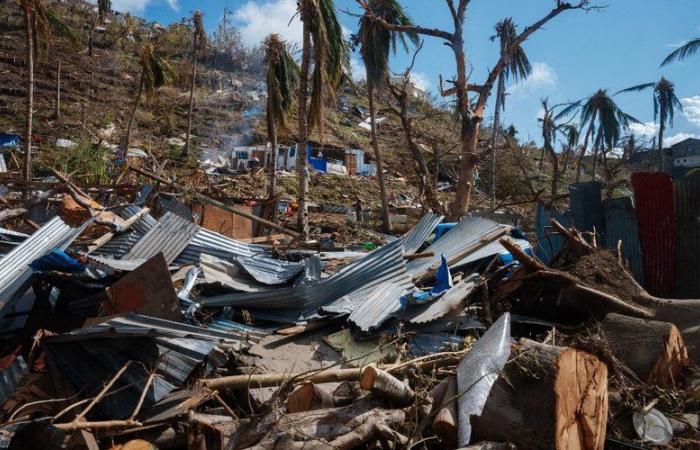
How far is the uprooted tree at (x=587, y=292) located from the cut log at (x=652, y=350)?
15.1 inches

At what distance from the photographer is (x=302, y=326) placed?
4801mm

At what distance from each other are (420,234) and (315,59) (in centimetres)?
676

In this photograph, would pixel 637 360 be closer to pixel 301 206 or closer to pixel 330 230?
pixel 301 206

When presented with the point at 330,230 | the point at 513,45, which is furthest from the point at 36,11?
the point at 513,45

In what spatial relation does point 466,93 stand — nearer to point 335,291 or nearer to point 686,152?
point 335,291

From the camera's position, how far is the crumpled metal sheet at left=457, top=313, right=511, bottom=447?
2852 millimetres

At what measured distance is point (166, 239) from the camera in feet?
20.4

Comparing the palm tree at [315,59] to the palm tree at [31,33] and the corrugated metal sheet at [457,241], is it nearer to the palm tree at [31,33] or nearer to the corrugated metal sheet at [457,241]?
the corrugated metal sheet at [457,241]

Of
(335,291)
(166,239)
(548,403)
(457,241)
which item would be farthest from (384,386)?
(166,239)

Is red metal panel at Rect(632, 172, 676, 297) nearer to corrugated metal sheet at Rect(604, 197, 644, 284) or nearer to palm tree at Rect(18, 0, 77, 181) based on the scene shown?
corrugated metal sheet at Rect(604, 197, 644, 284)

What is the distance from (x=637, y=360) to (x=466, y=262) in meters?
2.39

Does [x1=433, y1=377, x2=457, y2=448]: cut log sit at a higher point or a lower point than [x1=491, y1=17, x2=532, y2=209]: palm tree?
lower

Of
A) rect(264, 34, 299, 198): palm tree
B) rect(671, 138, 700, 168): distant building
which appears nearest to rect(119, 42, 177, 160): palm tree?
rect(264, 34, 299, 198): palm tree

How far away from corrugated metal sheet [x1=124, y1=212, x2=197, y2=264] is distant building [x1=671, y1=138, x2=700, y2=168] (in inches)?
1459
